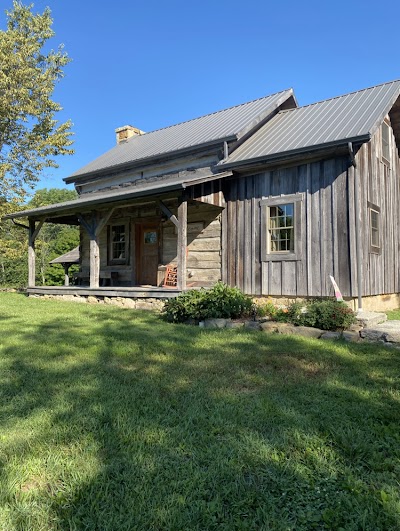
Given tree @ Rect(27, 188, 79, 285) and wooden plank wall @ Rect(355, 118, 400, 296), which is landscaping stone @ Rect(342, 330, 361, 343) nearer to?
wooden plank wall @ Rect(355, 118, 400, 296)

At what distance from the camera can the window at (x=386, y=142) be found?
34.8ft

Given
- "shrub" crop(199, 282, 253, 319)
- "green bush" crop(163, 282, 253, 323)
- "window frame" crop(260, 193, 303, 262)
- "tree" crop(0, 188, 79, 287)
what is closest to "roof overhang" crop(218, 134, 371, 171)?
"window frame" crop(260, 193, 303, 262)

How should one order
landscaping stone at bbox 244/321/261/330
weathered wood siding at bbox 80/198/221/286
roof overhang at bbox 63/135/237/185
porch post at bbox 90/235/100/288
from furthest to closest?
porch post at bbox 90/235/100/288
roof overhang at bbox 63/135/237/185
weathered wood siding at bbox 80/198/221/286
landscaping stone at bbox 244/321/261/330

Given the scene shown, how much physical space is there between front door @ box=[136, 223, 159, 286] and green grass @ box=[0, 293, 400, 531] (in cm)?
796

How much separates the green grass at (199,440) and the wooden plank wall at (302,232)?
12.4 feet

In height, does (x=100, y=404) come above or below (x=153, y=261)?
below

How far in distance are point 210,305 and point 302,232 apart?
3025 mm

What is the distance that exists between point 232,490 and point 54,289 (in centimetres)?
1176

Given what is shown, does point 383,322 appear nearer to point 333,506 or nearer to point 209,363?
point 209,363

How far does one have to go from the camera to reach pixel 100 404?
3248mm

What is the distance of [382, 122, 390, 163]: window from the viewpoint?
10.6 meters

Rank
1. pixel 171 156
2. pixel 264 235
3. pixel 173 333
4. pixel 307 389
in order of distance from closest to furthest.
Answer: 1. pixel 307 389
2. pixel 173 333
3. pixel 264 235
4. pixel 171 156

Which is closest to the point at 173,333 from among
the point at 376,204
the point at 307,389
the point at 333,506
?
the point at 307,389

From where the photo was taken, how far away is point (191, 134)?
42.9 feet
